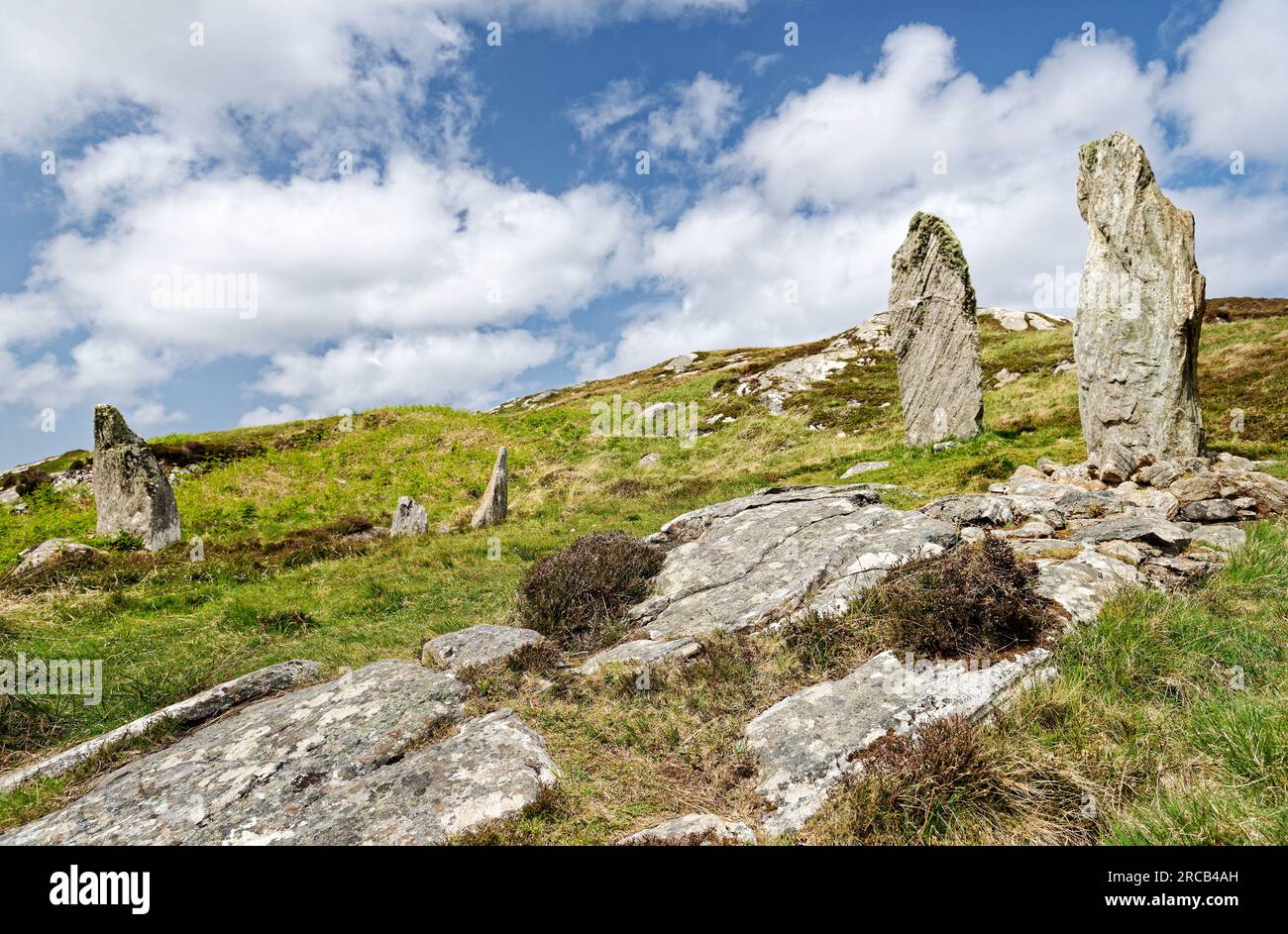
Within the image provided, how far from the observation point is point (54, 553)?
17156 millimetres

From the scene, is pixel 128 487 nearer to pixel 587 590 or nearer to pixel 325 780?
pixel 587 590

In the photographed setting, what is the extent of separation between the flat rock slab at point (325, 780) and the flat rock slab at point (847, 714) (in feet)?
6.36

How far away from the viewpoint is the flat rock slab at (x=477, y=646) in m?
8.09

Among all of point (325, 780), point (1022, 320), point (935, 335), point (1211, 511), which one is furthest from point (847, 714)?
point (1022, 320)

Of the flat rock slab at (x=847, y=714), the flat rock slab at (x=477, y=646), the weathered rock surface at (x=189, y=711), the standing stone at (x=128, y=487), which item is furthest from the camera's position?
the standing stone at (x=128, y=487)

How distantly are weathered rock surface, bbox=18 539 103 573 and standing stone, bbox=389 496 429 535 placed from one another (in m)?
8.00

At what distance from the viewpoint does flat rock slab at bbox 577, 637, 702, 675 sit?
7.50m

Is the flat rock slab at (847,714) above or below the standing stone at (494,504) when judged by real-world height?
below

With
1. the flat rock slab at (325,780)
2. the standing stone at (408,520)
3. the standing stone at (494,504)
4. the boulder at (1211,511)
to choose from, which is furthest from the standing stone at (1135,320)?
the standing stone at (408,520)

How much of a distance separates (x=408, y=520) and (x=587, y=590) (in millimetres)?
13556

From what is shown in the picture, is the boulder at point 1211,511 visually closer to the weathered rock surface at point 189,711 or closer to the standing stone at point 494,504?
the weathered rock surface at point 189,711

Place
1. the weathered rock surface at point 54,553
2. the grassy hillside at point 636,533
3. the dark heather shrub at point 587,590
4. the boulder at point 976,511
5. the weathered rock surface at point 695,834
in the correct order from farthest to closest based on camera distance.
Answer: the weathered rock surface at point 54,553 < the boulder at point 976,511 < the dark heather shrub at point 587,590 < the grassy hillside at point 636,533 < the weathered rock surface at point 695,834
